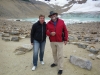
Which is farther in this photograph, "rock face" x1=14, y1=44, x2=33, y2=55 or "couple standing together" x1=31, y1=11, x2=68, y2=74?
"rock face" x1=14, y1=44, x2=33, y2=55

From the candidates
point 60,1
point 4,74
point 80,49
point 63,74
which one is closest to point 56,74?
point 63,74

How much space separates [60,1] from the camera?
415 feet

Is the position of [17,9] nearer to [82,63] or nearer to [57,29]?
[82,63]

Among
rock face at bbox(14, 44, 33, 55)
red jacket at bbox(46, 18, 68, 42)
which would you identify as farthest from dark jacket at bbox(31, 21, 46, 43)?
rock face at bbox(14, 44, 33, 55)

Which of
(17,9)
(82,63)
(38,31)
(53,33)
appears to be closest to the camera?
(53,33)

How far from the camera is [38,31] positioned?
15.3 feet

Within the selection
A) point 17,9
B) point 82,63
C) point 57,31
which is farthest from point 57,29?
point 17,9

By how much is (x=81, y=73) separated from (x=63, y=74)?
623 millimetres

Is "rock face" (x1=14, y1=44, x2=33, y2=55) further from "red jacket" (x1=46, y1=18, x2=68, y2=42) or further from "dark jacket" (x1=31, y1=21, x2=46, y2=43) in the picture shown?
"red jacket" (x1=46, y1=18, x2=68, y2=42)

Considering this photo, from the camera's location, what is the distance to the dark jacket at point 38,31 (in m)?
4.64

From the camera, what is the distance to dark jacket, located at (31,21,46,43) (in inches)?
183

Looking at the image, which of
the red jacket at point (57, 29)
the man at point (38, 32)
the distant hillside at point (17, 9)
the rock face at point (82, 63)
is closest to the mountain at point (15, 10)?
the distant hillside at point (17, 9)

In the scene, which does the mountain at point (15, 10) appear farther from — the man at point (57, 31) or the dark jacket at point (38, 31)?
the man at point (57, 31)

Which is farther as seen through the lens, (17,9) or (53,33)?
(17,9)
